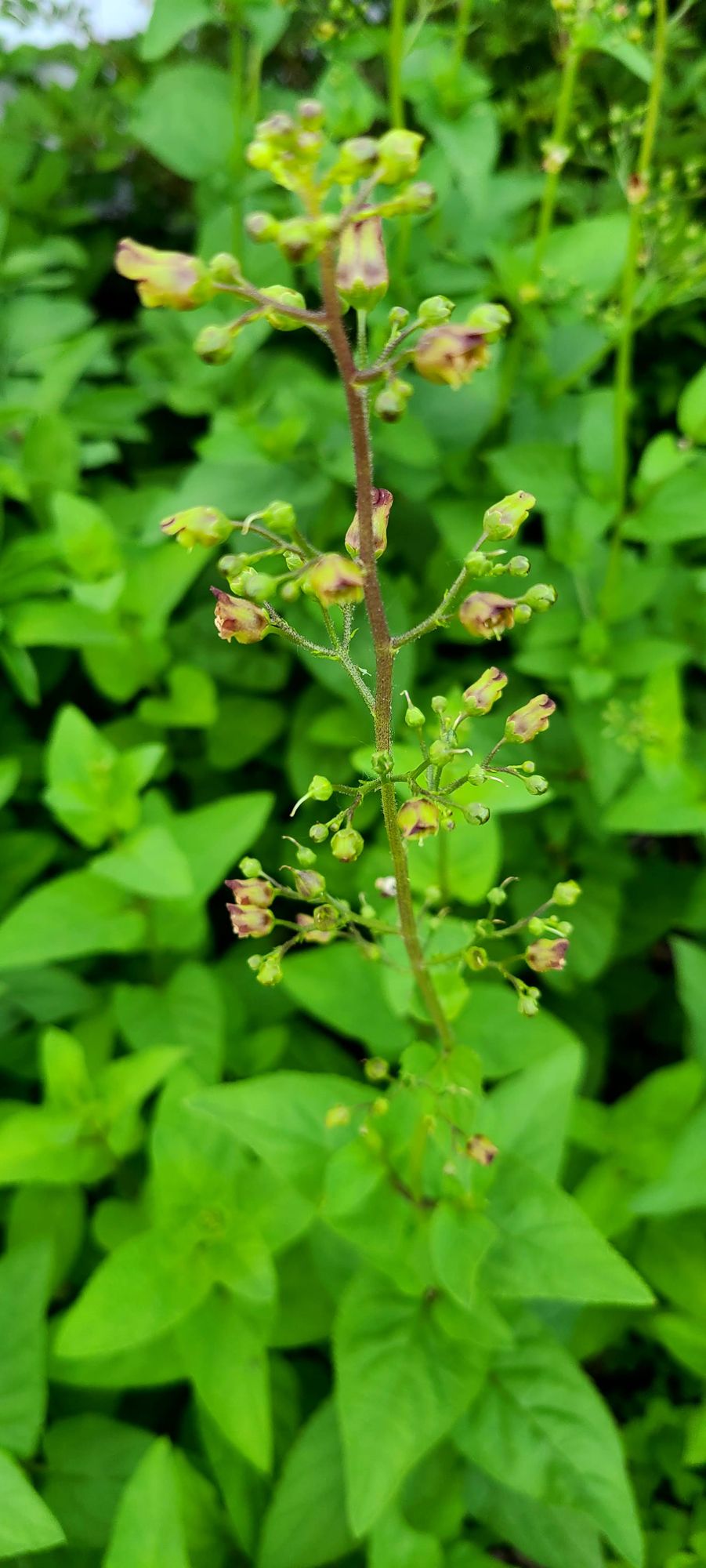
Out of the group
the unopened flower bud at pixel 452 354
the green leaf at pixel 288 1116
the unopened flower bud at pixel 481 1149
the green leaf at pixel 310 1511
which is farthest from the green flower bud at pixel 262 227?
the green leaf at pixel 310 1511

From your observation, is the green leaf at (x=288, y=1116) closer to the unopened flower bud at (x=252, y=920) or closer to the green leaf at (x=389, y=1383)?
the green leaf at (x=389, y=1383)

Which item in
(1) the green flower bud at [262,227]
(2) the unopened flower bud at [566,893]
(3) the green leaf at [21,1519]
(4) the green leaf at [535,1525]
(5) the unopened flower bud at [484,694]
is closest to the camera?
(1) the green flower bud at [262,227]

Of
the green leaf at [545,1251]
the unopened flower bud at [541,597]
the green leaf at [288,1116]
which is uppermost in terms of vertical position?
the unopened flower bud at [541,597]

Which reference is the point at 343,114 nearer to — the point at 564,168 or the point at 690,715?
the point at 564,168

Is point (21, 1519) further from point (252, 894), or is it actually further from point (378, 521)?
point (378, 521)

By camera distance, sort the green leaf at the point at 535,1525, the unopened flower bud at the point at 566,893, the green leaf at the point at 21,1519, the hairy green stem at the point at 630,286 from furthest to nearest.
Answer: the hairy green stem at the point at 630,286, the green leaf at the point at 535,1525, the green leaf at the point at 21,1519, the unopened flower bud at the point at 566,893
